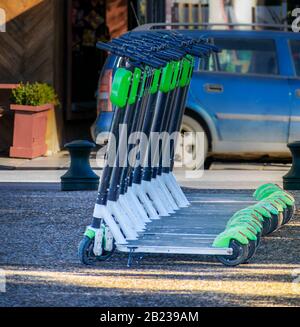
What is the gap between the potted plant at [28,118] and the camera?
51.9 ft

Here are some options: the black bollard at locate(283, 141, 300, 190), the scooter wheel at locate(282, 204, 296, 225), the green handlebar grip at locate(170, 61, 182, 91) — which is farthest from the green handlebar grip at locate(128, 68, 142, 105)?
the black bollard at locate(283, 141, 300, 190)

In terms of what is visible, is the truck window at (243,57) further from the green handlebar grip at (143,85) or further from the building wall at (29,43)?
the green handlebar grip at (143,85)

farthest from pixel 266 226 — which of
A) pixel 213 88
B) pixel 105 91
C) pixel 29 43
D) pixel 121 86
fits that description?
pixel 29 43

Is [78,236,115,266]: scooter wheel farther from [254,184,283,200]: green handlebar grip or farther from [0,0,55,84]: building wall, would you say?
[0,0,55,84]: building wall

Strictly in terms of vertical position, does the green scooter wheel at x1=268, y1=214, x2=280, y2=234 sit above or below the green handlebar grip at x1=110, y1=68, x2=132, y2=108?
below

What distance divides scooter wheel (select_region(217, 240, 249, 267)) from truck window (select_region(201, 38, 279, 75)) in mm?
6657

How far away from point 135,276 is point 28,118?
795cm

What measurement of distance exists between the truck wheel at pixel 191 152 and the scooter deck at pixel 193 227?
137 inches

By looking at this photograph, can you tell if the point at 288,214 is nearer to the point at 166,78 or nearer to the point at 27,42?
the point at 166,78

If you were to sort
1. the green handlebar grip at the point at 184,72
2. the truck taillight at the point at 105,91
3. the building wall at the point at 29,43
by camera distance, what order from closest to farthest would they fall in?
the green handlebar grip at the point at 184,72 < the truck taillight at the point at 105,91 < the building wall at the point at 29,43

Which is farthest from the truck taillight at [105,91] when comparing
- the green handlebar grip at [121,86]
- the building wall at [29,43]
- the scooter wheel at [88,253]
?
the green handlebar grip at [121,86]

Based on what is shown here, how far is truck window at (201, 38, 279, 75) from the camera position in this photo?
14.8 m

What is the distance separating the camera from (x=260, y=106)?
14734mm
